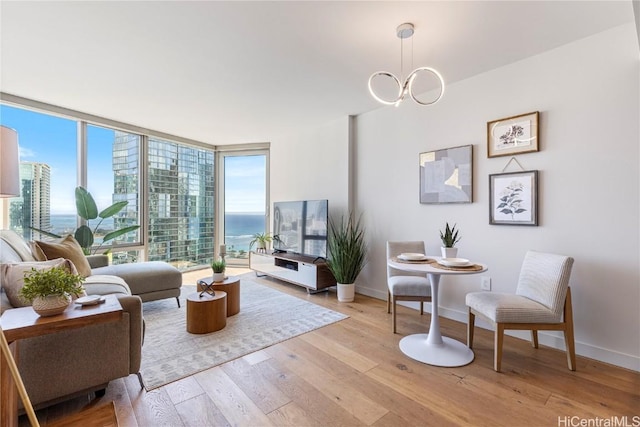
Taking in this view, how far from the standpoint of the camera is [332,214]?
422 centimetres

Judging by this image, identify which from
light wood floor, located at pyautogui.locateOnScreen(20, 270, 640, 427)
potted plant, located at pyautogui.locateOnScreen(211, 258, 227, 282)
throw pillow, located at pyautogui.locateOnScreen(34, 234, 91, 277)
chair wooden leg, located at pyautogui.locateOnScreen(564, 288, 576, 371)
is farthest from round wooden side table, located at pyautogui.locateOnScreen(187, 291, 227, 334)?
chair wooden leg, located at pyautogui.locateOnScreen(564, 288, 576, 371)

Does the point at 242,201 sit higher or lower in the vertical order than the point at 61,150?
lower

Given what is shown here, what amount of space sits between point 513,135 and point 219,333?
3210 mm

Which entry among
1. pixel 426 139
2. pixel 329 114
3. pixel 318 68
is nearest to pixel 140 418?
pixel 318 68

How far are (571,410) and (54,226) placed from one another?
212 inches

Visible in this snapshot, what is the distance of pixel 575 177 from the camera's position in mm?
2268

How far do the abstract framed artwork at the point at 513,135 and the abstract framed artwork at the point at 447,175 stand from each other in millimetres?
215

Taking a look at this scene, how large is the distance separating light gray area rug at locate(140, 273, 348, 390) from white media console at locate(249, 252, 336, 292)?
354 mm

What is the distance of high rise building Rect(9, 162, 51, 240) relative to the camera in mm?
3379

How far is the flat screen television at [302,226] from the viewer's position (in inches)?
158

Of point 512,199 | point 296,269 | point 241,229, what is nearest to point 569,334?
point 512,199

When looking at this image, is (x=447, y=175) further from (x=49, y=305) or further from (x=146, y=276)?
(x=146, y=276)

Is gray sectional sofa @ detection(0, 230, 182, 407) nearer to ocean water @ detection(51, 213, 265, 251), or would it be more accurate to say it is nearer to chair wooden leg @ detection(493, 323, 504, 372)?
chair wooden leg @ detection(493, 323, 504, 372)

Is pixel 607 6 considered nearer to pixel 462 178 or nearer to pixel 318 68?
pixel 462 178
